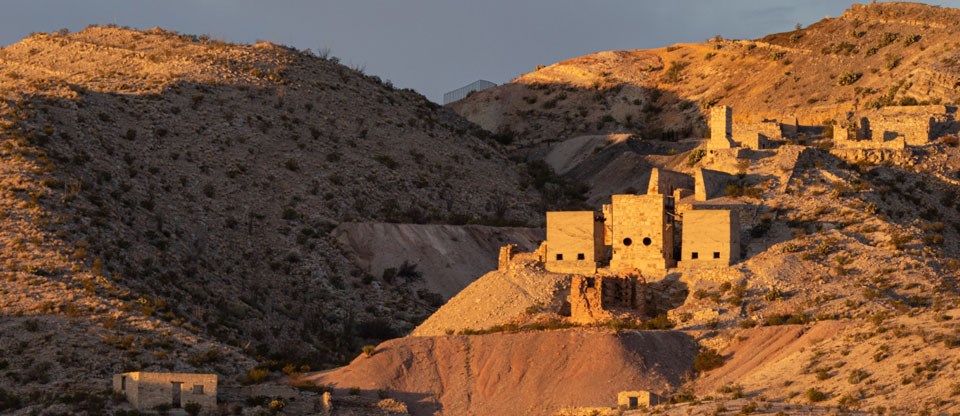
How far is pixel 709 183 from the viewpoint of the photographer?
8475 centimetres

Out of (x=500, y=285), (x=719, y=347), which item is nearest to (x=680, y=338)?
(x=719, y=347)

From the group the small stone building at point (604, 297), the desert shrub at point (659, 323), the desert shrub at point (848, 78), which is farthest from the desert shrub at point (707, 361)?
the desert shrub at point (848, 78)

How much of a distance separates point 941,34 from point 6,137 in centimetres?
4229

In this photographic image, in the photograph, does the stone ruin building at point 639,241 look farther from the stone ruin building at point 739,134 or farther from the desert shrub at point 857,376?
the desert shrub at point 857,376

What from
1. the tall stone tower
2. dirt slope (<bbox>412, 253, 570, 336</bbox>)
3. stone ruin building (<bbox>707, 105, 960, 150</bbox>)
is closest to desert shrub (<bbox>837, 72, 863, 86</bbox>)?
stone ruin building (<bbox>707, 105, 960, 150</bbox>)

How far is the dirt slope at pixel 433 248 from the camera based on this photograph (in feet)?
297

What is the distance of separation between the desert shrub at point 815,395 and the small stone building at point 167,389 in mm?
16351

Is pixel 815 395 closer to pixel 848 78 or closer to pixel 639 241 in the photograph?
pixel 639 241

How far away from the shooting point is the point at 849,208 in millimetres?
82938

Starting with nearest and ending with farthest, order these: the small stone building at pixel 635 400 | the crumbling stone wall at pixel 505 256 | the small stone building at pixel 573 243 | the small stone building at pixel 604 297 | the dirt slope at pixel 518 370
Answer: the small stone building at pixel 635 400 < the dirt slope at pixel 518 370 < the small stone building at pixel 604 297 < the small stone building at pixel 573 243 < the crumbling stone wall at pixel 505 256

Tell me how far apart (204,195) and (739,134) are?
19.9m

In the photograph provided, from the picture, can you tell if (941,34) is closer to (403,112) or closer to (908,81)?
(908,81)

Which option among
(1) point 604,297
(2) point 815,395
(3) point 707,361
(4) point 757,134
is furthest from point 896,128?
(2) point 815,395

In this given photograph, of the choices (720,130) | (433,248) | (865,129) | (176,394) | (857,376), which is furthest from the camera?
(865,129)
